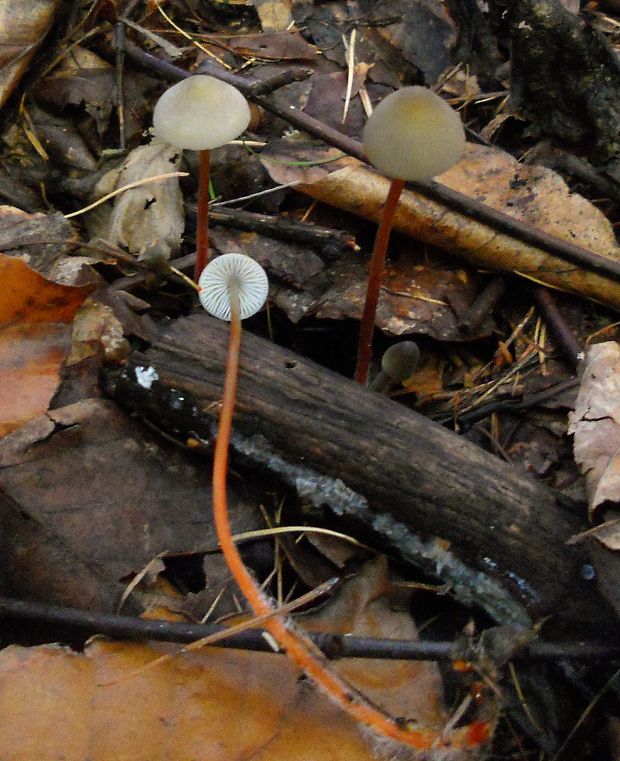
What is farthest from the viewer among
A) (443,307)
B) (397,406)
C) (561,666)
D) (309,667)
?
(443,307)

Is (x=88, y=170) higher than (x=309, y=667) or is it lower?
higher

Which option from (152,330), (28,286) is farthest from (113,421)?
(28,286)

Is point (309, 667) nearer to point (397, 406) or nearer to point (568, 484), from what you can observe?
point (397, 406)

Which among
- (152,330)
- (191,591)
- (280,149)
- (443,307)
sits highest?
(280,149)

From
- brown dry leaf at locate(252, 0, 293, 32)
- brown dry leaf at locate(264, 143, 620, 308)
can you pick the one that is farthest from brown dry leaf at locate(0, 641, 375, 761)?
brown dry leaf at locate(252, 0, 293, 32)

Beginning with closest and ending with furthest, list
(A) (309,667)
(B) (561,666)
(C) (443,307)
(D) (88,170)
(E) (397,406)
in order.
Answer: (A) (309,667), (B) (561,666), (E) (397,406), (C) (443,307), (D) (88,170)

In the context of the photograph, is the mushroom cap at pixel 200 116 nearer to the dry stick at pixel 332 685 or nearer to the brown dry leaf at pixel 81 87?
the dry stick at pixel 332 685

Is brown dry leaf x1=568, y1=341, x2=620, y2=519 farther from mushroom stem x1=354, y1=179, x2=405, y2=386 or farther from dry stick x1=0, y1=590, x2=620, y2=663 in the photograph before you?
mushroom stem x1=354, y1=179, x2=405, y2=386

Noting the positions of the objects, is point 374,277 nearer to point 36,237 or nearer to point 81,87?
point 36,237
